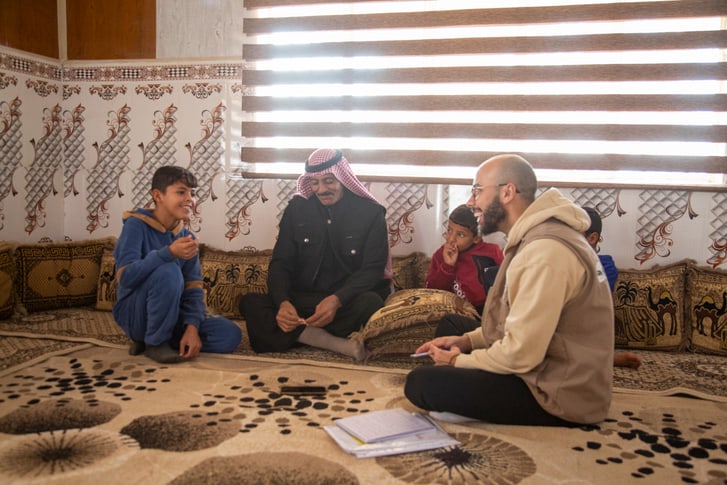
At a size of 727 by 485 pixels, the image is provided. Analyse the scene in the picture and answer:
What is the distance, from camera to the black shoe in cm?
343

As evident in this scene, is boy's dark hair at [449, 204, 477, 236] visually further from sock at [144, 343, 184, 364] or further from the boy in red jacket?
sock at [144, 343, 184, 364]

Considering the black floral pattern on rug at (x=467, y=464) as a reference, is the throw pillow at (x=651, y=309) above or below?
above

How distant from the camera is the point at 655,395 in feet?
9.67

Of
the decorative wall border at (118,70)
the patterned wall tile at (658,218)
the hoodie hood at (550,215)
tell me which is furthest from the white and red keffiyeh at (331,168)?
the patterned wall tile at (658,218)

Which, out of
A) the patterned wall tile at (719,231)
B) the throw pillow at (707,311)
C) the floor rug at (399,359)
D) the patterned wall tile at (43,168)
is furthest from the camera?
the patterned wall tile at (43,168)

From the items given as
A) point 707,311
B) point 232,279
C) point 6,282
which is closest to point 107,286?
point 6,282

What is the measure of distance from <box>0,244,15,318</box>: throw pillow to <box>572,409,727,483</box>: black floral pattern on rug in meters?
3.59

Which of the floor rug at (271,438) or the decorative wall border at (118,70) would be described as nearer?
the floor rug at (271,438)

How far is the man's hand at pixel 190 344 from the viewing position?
3.34 m

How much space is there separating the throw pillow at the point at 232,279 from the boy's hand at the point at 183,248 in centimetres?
118

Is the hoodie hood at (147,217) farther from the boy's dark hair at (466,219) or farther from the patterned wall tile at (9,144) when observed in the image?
the patterned wall tile at (9,144)

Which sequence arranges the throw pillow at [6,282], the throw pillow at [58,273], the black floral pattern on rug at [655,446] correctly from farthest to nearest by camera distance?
the throw pillow at [58,273], the throw pillow at [6,282], the black floral pattern on rug at [655,446]

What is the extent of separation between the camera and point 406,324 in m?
3.35

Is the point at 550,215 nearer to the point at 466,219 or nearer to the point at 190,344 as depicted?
the point at 466,219
